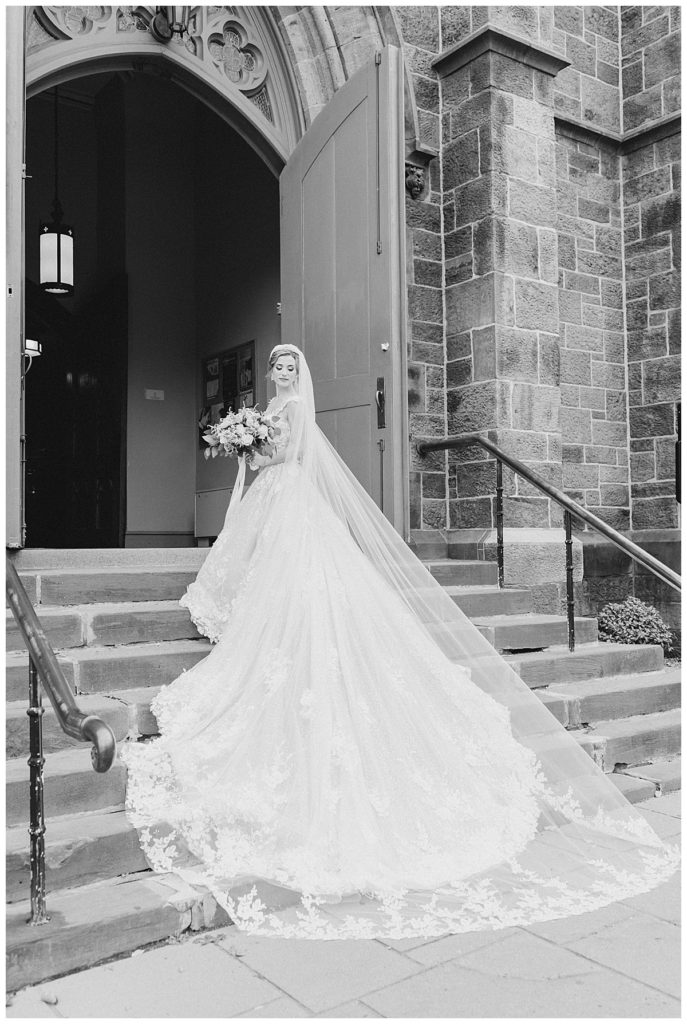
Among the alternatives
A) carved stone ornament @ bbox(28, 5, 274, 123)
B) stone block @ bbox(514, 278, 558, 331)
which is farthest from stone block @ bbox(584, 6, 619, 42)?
carved stone ornament @ bbox(28, 5, 274, 123)

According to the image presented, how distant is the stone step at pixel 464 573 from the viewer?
18.7 ft

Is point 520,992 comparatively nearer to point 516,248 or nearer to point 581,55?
point 516,248

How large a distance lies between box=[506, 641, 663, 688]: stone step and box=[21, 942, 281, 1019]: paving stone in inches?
99.4

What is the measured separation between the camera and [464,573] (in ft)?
19.0

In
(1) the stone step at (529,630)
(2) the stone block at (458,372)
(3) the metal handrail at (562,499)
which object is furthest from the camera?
(2) the stone block at (458,372)

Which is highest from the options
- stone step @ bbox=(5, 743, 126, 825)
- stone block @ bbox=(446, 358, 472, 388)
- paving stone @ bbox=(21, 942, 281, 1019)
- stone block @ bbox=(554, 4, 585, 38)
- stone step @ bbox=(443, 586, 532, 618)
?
stone block @ bbox=(554, 4, 585, 38)

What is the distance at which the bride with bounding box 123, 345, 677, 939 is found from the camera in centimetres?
296

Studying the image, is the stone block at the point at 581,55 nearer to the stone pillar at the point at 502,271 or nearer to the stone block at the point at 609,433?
the stone pillar at the point at 502,271

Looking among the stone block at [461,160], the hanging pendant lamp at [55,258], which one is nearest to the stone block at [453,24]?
the stone block at [461,160]

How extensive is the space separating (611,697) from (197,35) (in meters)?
4.76

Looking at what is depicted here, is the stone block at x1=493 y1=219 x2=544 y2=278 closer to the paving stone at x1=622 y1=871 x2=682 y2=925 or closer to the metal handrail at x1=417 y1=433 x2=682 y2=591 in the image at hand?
the metal handrail at x1=417 y1=433 x2=682 y2=591

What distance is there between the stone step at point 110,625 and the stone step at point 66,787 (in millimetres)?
730

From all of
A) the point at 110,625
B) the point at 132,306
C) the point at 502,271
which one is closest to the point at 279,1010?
the point at 110,625

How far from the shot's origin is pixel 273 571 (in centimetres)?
393
